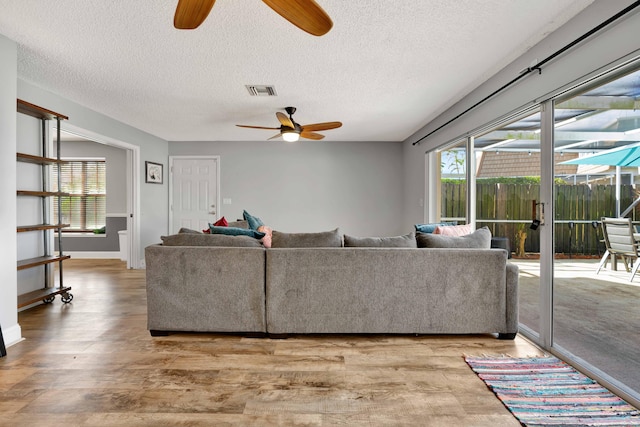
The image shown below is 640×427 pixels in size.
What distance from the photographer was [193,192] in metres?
7.06

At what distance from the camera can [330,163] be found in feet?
23.1

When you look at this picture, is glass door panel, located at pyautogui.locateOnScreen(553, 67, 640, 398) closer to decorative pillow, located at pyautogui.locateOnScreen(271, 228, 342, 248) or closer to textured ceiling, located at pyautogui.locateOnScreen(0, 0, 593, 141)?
textured ceiling, located at pyautogui.locateOnScreen(0, 0, 593, 141)

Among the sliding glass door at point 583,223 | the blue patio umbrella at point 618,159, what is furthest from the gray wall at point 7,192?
the blue patio umbrella at point 618,159

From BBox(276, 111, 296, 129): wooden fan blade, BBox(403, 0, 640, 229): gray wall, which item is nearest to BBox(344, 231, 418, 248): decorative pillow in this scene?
BBox(403, 0, 640, 229): gray wall

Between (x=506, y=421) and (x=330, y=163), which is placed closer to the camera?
(x=506, y=421)

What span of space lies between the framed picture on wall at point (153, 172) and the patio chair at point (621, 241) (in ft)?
20.9

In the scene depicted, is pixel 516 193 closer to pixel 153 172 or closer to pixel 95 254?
pixel 153 172

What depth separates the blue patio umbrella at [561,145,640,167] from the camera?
1980 mm

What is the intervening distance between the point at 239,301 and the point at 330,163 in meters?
4.70

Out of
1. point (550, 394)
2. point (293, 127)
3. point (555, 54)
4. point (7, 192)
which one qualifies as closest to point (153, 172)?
point (293, 127)

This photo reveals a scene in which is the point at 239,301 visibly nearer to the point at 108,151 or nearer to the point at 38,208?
the point at 38,208

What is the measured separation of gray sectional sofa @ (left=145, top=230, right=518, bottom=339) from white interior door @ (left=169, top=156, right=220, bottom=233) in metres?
4.42

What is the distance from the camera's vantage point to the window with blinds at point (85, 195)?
6.99 meters

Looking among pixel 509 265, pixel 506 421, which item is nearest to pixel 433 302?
pixel 509 265
